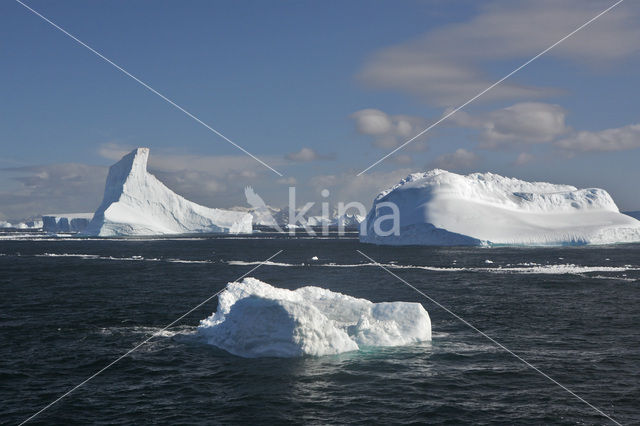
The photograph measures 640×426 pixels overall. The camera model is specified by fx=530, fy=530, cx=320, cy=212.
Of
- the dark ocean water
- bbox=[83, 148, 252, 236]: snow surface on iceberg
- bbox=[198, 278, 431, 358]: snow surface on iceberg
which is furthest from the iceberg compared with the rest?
bbox=[198, 278, 431, 358]: snow surface on iceberg

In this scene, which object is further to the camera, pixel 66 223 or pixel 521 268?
pixel 66 223

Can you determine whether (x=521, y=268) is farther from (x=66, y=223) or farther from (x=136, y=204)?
(x=66, y=223)

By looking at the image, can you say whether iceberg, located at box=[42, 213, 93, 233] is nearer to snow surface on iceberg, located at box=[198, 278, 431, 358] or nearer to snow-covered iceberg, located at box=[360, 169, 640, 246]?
snow-covered iceberg, located at box=[360, 169, 640, 246]

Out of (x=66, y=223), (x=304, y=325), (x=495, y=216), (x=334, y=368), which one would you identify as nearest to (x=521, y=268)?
(x=495, y=216)

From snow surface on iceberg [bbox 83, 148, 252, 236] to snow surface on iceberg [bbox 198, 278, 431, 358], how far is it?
109140mm

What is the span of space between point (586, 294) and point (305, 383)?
30324 millimetres

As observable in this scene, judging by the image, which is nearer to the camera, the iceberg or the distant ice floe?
the distant ice floe

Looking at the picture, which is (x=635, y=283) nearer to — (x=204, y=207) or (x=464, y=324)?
(x=464, y=324)

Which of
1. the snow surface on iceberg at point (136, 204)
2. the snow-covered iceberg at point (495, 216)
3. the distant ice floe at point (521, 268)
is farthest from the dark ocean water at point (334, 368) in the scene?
the snow surface on iceberg at point (136, 204)

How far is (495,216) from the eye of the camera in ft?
322

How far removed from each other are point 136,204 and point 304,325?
118 metres

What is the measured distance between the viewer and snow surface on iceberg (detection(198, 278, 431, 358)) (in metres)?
22.4

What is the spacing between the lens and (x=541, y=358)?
22703 millimetres

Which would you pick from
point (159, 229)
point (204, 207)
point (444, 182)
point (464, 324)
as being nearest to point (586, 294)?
point (464, 324)
